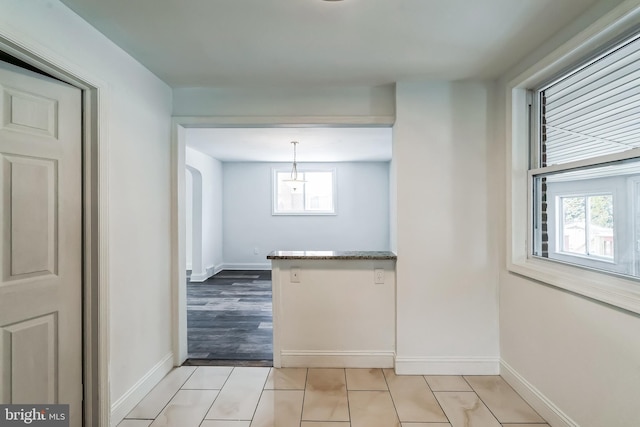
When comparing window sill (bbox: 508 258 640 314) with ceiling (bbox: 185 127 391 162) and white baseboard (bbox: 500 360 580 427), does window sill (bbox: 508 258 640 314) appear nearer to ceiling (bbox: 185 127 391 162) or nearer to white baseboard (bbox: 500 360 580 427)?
white baseboard (bbox: 500 360 580 427)

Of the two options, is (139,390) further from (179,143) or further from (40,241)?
(179,143)

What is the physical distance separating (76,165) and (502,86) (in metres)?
2.91

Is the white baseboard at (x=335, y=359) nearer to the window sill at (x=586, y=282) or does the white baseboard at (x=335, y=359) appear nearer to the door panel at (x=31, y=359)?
the window sill at (x=586, y=282)

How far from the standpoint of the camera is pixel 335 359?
101 inches

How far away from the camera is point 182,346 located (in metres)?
2.63

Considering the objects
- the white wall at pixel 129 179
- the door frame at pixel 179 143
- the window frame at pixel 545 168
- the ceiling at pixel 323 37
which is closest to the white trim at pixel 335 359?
the door frame at pixel 179 143

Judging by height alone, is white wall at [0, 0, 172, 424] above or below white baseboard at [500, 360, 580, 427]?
above

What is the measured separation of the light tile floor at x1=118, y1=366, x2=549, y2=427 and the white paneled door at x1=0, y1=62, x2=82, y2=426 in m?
0.62

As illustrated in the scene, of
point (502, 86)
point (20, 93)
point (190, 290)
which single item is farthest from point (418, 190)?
point (190, 290)

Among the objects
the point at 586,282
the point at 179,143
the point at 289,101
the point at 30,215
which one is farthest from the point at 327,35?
the point at 586,282

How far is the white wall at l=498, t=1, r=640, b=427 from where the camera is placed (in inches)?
56.1

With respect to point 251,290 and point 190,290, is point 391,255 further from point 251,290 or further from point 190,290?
point 190,290

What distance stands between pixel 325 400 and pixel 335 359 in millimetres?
476

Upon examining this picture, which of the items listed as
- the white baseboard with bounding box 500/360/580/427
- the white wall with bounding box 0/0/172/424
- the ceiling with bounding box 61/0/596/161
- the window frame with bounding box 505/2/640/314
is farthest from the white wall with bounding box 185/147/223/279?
the white baseboard with bounding box 500/360/580/427
